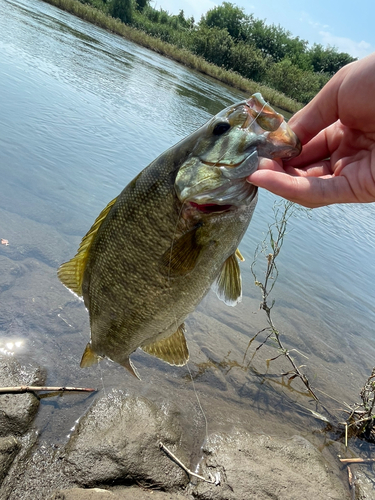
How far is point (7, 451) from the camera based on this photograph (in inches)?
114

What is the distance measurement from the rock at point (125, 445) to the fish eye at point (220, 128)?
2.71 m

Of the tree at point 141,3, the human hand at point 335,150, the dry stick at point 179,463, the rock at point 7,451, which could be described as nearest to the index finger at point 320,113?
the human hand at point 335,150

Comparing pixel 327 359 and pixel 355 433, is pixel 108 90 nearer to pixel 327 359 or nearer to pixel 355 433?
pixel 327 359

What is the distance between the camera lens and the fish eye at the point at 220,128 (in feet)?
6.99

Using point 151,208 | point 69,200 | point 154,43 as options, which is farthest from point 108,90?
point 154,43

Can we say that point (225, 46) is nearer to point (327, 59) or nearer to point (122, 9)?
point (122, 9)

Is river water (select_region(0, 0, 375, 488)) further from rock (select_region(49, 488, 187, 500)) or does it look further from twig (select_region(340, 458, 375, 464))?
rock (select_region(49, 488, 187, 500))

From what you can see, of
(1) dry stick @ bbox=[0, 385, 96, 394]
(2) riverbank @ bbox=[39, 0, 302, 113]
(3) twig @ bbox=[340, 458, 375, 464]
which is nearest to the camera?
(1) dry stick @ bbox=[0, 385, 96, 394]

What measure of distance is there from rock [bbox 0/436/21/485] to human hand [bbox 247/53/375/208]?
2.74 m

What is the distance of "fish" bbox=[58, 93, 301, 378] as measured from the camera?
6.87 feet

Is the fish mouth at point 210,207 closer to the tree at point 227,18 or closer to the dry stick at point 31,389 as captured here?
the dry stick at point 31,389

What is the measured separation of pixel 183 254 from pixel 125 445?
2032 millimetres

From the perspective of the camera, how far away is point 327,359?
5.62 m

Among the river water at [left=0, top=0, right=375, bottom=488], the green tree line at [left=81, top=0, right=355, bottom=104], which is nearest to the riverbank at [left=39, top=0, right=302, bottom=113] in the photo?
the green tree line at [left=81, top=0, right=355, bottom=104]
